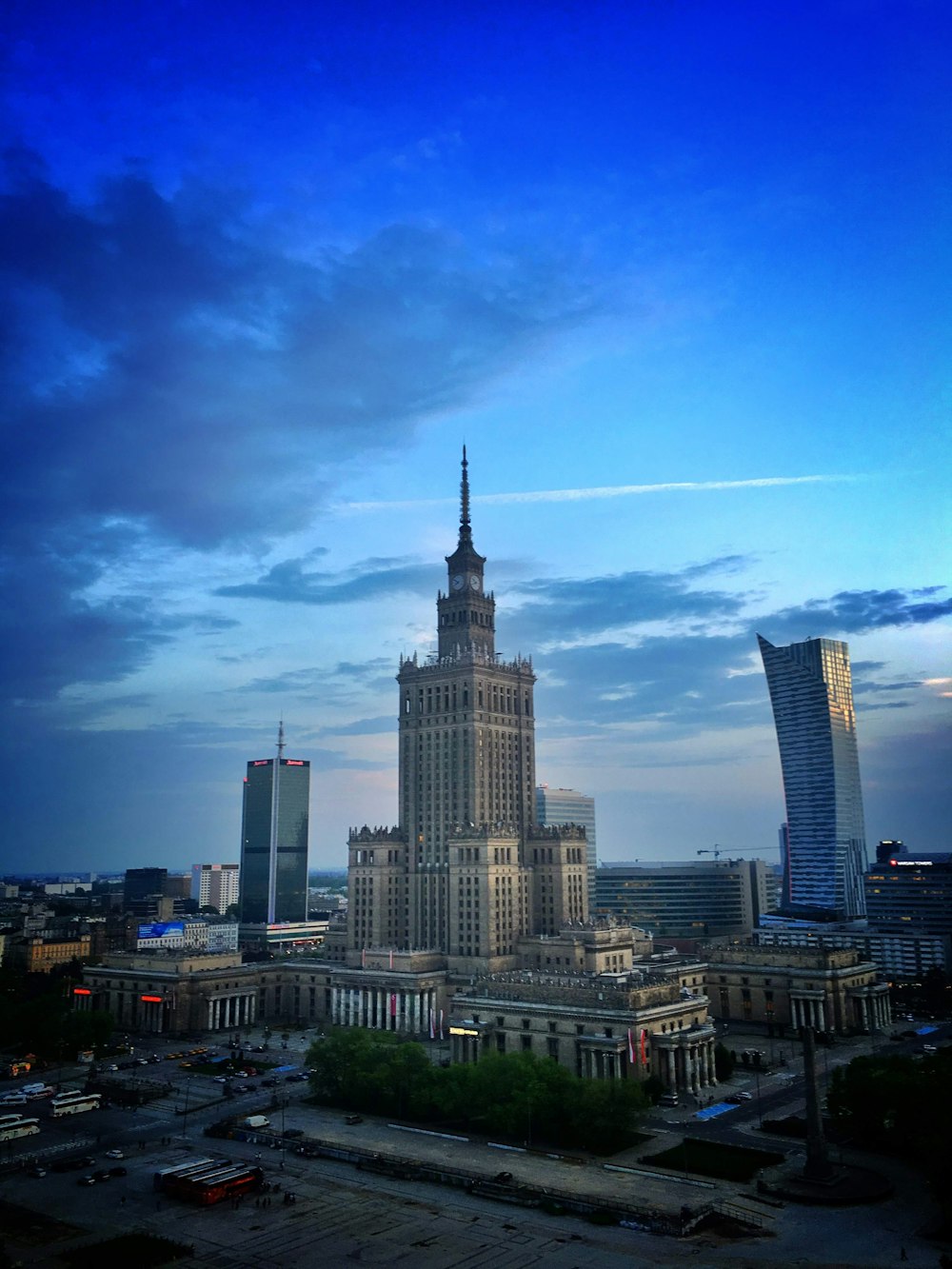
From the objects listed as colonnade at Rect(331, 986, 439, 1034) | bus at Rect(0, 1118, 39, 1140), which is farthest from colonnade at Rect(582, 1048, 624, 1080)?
bus at Rect(0, 1118, 39, 1140)

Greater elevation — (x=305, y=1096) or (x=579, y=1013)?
(x=579, y=1013)

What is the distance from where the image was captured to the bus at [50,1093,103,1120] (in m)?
136

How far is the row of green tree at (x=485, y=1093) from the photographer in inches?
4614

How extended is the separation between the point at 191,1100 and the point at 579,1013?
187ft

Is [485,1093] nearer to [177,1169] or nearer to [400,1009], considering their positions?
[177,1169]

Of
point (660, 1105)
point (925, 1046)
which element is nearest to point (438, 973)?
point (660, 1105)

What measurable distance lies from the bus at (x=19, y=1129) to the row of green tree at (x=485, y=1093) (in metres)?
35.7

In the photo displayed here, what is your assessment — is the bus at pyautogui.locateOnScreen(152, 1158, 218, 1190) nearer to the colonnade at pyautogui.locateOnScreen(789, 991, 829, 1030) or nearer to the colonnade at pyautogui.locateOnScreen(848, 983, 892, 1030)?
the colonnade at pyautogui.locateOnScreen(789, 991, 829, 1030)

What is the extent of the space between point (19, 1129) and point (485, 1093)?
57562mm

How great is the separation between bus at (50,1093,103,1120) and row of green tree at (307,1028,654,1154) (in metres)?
31.1

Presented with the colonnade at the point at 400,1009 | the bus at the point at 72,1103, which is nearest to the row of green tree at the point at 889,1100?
the colonnade at the point at 400,1009

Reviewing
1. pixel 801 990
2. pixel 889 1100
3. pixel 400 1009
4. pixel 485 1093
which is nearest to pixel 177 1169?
pixel 485 1093

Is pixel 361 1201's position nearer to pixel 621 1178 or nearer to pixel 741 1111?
pixel 621 1178

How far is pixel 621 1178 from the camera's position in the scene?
347 feet
